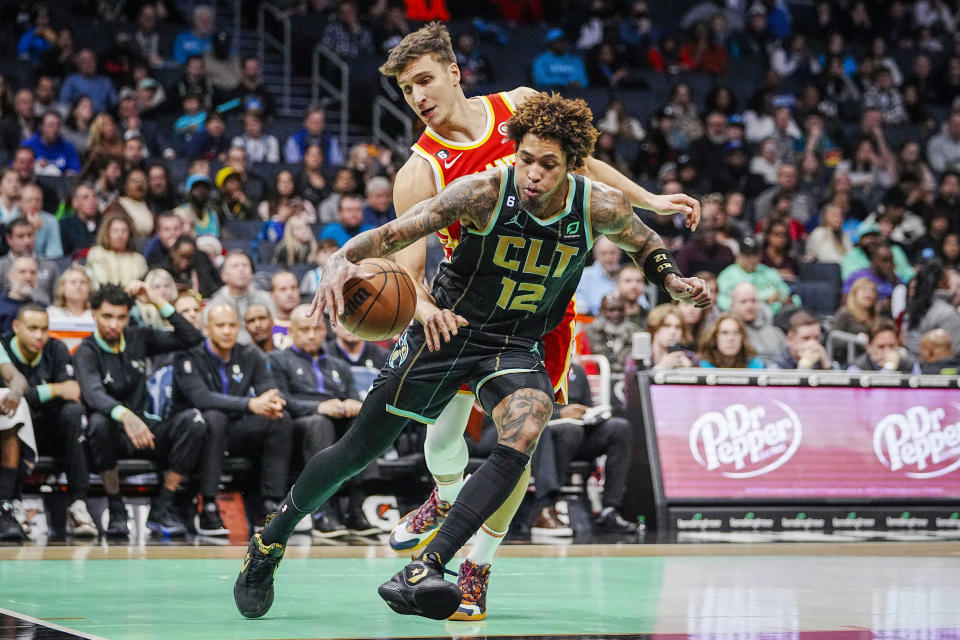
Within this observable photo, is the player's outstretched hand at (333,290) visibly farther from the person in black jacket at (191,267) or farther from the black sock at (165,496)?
the person in black jacket at (191,267)

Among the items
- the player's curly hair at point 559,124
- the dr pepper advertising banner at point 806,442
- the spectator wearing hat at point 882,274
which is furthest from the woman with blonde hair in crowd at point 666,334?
the player's curly hair at point 559,124

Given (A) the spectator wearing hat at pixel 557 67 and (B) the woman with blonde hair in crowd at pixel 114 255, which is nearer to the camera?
(B) the woman with blonde hair in crowd at pixel 114 255

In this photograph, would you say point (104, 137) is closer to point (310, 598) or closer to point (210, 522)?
point (210, 522)

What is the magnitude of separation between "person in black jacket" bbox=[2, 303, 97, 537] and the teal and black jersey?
401cm

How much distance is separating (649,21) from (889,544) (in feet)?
36.6

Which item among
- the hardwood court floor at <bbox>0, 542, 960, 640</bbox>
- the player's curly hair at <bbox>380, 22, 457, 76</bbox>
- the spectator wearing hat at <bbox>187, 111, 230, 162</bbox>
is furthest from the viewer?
the spectator wearing hat at <bbox>187, 111, 230, 162</bbox>

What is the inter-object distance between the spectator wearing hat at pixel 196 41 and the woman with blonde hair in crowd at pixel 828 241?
22.1 feet

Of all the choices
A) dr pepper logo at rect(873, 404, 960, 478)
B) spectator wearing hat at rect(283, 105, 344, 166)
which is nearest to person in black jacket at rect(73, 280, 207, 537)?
dr pepper logo at rect(873, 404, 960, 478)

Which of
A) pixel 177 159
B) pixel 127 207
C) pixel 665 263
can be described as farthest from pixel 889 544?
pixel 177 159

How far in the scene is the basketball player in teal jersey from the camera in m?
4.71

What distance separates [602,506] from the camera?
30.7ft

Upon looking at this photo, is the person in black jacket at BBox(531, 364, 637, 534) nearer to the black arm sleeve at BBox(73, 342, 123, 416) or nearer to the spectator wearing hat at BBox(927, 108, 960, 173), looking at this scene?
the black arm sleeve at BBox(73, 342, 123, 416)

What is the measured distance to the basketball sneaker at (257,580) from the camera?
500 centimetres

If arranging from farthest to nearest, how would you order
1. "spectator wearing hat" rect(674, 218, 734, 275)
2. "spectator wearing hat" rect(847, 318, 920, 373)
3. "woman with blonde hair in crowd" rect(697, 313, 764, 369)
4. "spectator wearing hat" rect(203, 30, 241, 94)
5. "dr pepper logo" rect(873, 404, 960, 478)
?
"spectator wearing hat" rect(203, 30, 241, 94) < "spectator wearing hat" rect(674, 218, 734, 275) < "spectator wearing hat" rect(847, 318, 920, 373) < "woman with blonde hair in crowd" rect(697, 313, 764, 369) < "dr pepper logo" rect(873, 404, 960, 478)
